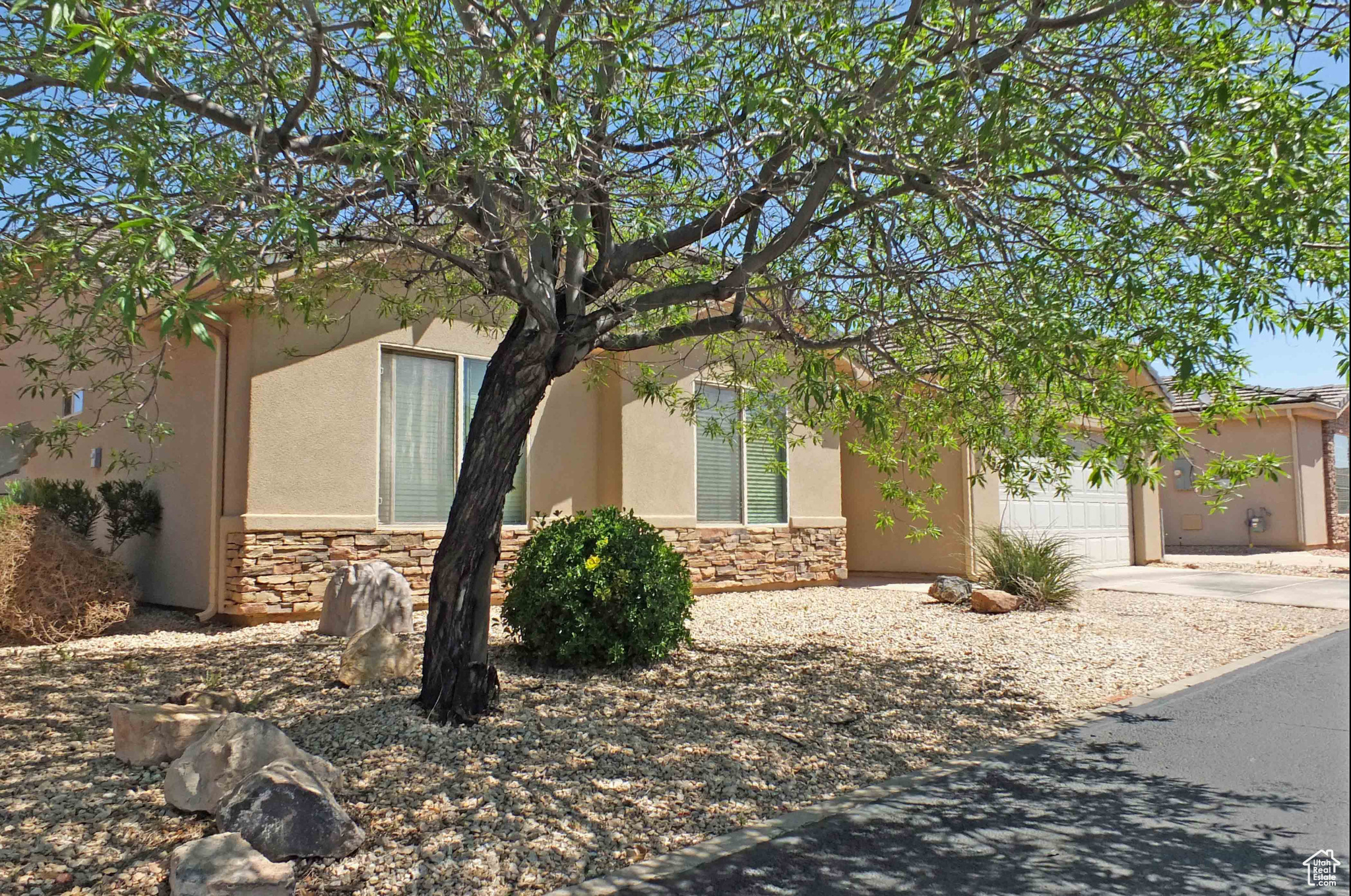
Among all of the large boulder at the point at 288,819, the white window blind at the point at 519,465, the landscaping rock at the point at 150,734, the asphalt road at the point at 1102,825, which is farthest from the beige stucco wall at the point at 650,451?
the large boulder at the point at 288,819

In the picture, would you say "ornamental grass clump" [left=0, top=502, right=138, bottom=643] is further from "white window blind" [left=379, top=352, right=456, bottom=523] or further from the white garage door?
the white garage door

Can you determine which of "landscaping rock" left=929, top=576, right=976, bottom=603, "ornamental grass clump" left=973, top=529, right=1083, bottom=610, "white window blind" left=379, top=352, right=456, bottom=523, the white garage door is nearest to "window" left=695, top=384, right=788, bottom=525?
"landscaping rock" left=929, top=576, right=976, bottom=603

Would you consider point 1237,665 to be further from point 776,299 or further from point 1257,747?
point 776,299

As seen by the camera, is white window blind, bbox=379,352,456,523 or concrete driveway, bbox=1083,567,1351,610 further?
Result: concrete driveway, bbox=1083,567,1351,610

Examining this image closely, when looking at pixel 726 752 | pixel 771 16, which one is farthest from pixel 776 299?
pixel 726 752

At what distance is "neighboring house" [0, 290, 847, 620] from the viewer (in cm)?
872

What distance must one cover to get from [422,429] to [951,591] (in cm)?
672

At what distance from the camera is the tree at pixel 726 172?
4.31m

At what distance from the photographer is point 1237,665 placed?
8.09m

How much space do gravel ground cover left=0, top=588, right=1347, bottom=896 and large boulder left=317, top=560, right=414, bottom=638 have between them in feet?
0.78

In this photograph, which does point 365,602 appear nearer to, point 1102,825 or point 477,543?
point 477,543

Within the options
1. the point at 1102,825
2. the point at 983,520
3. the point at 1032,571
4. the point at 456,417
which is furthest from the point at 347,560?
the point at 983,520

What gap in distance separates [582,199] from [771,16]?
166 centimetres

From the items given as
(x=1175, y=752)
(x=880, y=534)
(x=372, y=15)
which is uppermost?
(x=372, y=15)
